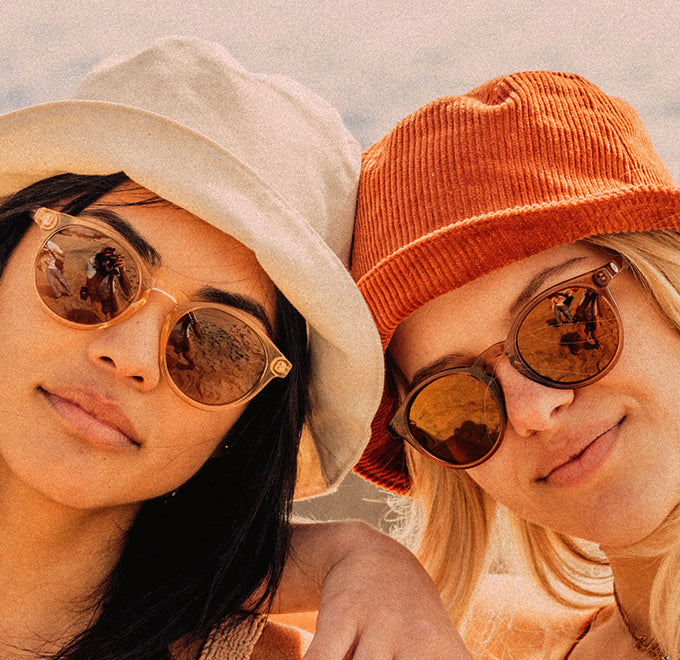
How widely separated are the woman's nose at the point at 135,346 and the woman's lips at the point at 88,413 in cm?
7

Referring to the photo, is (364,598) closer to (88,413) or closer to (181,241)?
(88,413)

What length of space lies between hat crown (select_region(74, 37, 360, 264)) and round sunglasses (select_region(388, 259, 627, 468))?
51cm

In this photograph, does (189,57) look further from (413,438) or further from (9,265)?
(413,438)

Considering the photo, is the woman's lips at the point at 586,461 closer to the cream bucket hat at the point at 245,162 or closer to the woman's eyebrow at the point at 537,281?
the woman's eyebrow at the point at 537,281

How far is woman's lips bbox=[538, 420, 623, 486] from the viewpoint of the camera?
1744 mm

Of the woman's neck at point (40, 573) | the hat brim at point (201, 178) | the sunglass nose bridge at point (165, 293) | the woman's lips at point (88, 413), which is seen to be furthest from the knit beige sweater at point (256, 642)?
the sunglass nose bridge at point (165, 293)

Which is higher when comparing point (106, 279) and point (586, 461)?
point (106, 279)

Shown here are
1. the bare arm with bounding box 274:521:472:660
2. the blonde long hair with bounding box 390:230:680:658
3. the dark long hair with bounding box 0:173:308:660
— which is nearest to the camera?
the bare arm with bounding box 274:521:472:660

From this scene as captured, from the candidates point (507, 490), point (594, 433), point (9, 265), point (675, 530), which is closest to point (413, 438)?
point (507, 490)

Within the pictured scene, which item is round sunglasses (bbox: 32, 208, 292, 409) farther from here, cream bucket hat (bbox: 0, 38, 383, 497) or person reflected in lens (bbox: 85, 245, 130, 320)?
cream bucket hat (bbox: 0, 38, 383, 497)

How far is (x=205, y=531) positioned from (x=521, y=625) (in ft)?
4.11

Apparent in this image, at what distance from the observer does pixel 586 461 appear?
1760 millimetres

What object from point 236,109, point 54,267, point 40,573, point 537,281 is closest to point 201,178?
point 236,109

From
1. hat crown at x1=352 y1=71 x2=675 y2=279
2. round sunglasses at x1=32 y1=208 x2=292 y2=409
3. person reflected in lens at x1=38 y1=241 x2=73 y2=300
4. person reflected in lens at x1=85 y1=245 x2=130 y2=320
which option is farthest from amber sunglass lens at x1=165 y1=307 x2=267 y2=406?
hat crown at x1=352 y1=71 x2=675 y2=279
